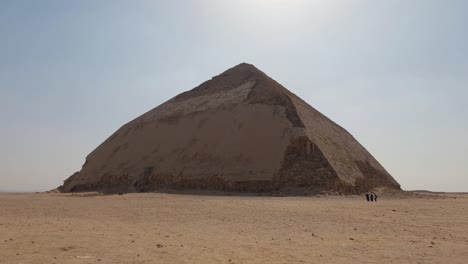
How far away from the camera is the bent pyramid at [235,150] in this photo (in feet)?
105

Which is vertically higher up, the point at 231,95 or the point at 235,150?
the point at 231,95

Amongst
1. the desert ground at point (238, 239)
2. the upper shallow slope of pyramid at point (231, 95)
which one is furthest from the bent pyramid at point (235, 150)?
the desert ground at point (238, 239)

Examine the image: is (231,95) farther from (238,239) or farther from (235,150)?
(238,239)

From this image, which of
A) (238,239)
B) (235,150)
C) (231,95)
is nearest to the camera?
(238,239)

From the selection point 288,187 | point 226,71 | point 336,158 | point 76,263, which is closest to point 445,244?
point 76,263

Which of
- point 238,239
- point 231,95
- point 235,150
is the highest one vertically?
point 231,95

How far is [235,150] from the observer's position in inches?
1373

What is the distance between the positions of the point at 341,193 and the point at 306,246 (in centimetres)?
2204

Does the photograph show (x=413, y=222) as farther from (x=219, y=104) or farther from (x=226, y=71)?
(x=226, y=71)

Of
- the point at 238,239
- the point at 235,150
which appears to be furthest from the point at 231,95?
the point at 238,239

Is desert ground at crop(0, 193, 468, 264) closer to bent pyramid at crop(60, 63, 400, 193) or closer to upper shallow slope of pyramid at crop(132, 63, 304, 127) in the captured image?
bent pyramid at crop(60, 63, 400, 193)

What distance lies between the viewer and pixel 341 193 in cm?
3016

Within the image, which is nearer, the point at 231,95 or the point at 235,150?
the point at 235,150

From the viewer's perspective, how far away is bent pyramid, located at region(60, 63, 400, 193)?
31859mm
